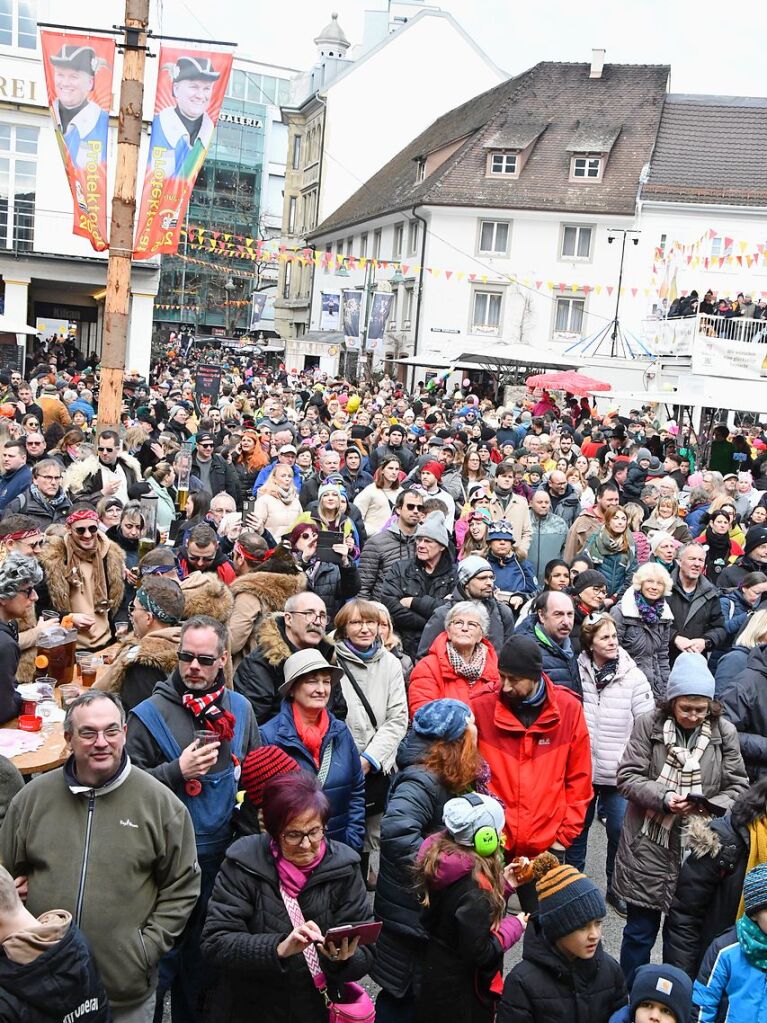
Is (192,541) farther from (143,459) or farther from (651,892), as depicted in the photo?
(143,459)

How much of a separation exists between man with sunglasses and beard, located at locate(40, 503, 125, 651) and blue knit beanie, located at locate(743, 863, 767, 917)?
3.76 m

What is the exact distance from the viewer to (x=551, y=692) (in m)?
4.84

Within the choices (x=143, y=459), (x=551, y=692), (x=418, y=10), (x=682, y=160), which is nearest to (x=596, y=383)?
(x=143, y=459)

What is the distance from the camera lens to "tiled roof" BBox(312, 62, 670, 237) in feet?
129

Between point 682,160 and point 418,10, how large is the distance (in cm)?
2037

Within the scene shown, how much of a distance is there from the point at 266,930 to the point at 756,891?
1584 millimetres

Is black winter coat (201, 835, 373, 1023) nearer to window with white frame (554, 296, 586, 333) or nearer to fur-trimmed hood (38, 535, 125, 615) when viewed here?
fur-trimmed hood (38, 535, 125, 615)

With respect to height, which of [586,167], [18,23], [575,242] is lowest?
[575,242]

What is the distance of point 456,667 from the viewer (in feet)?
17.9

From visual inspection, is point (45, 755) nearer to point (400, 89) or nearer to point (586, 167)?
point (586, 167)

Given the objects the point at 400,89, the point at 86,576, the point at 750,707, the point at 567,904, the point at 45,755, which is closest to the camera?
the point at 567,904

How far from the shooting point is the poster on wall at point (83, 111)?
31.3 ft

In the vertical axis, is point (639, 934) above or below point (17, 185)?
below

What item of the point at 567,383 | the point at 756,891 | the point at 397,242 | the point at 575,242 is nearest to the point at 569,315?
the point at 575,242
